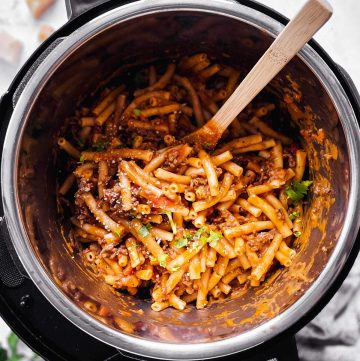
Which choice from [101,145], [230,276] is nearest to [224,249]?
[230,276]

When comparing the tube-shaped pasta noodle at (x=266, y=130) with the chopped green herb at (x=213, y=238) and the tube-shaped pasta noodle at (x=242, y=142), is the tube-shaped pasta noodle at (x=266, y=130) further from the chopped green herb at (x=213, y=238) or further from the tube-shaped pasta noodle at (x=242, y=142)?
the chopped green herb at (x=213, y=238)

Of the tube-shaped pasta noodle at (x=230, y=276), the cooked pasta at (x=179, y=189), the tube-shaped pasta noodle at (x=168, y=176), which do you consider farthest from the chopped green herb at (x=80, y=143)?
the tube-shaped pasta noodle at (x=230, y=276)

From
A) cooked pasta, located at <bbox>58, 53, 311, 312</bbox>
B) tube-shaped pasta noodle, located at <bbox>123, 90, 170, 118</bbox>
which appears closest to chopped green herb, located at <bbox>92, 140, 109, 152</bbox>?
cooked pasta, located at <bbox>58, 53, 311, 312</bbox>

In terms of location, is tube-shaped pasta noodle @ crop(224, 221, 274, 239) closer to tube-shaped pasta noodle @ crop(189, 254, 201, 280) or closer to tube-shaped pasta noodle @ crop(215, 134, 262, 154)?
tube-shaped pasta noodle @ crop(189, 254, 201, 280)

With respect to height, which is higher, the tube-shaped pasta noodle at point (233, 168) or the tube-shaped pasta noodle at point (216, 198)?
the tube-shaped pasta noodle at point (233, 168)

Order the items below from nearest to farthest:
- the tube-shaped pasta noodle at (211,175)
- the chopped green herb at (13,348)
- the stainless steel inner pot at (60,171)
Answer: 1. the stainless steel inner pot at (60,171)
2. the tube-shaped pasta noodle at (211,175)
3. the chopped green herb at (13,348)

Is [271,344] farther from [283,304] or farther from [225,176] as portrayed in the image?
[225,176]
